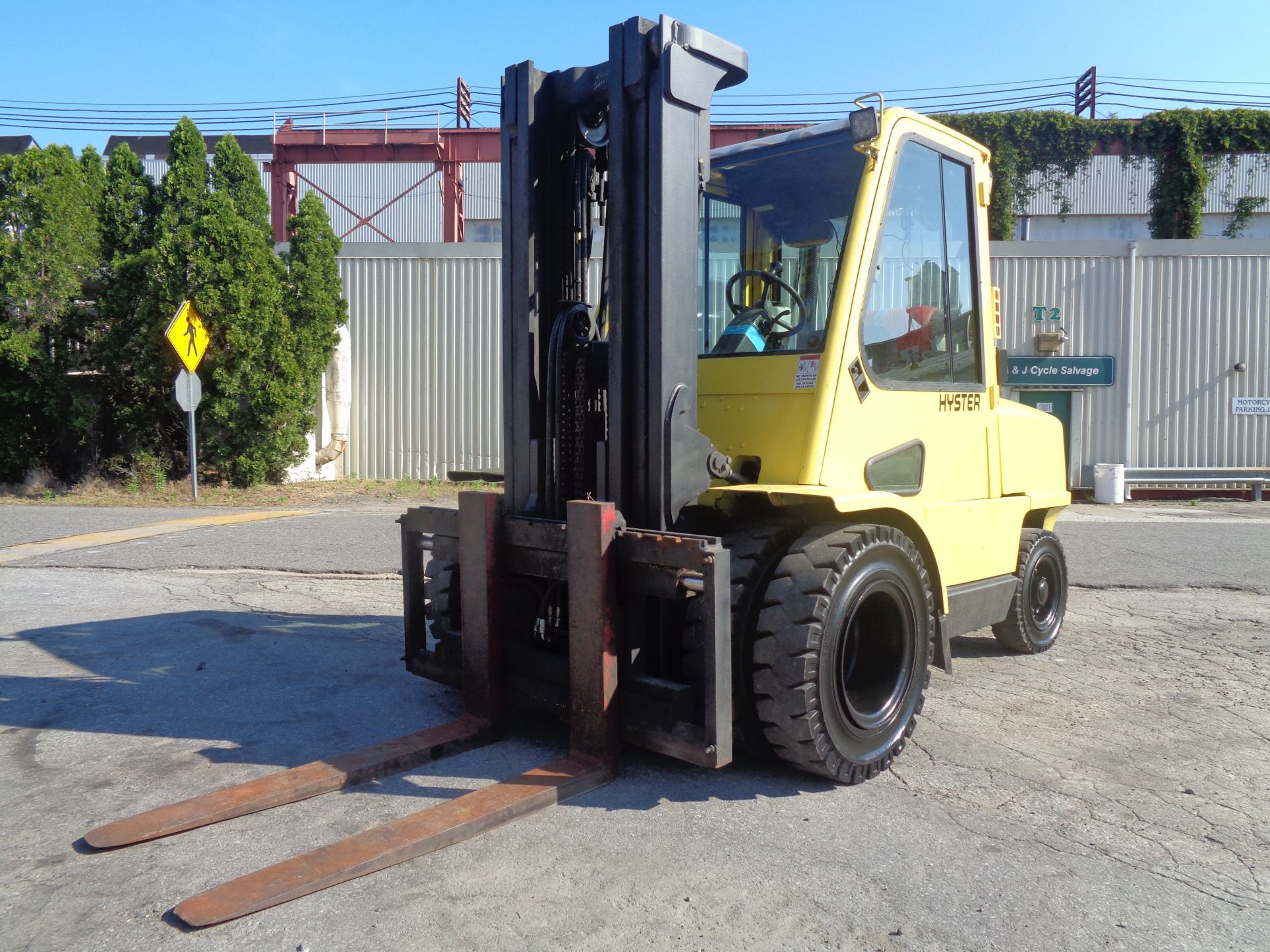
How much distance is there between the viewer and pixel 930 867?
3.29 m

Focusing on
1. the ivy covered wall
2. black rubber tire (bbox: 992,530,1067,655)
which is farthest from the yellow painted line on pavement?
the ivy covered wall

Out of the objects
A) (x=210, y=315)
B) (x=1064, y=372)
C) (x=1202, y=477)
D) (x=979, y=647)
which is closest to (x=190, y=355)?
(x=210, y=315)

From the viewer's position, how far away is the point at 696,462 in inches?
160

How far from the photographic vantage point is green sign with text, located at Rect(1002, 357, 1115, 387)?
18.9m

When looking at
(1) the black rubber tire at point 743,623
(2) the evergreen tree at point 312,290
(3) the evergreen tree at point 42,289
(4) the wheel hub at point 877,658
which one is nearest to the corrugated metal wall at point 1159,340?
(2) the evergreen tree at point 312,290

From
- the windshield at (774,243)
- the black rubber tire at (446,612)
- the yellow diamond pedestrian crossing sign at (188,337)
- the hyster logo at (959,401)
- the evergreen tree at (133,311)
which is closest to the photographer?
the windshield at (774,243)

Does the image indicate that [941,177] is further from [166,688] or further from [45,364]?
[45,364]

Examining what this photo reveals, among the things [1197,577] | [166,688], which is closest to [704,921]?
[166,688]

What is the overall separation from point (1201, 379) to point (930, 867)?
62.1 feet

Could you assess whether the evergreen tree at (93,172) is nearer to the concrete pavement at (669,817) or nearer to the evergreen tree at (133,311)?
the evergreen tree at (133,311)

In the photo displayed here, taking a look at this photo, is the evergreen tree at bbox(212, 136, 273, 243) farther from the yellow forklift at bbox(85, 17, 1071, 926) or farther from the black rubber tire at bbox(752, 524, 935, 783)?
the black rubber tire at bbox(752, 524, 935, 783)

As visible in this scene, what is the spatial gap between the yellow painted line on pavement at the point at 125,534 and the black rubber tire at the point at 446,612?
23.9 ft

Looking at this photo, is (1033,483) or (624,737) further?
(1033,483)

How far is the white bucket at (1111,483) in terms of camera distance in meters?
18.2
